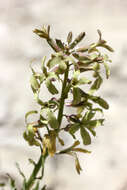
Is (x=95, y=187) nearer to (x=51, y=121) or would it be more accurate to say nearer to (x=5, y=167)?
(x=5, y=167)

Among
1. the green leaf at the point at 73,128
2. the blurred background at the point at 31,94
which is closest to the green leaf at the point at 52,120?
the green leaf at the point at 73,128

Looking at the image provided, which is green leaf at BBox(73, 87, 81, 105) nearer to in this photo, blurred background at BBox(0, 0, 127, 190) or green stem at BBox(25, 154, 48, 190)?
green stem at BBox(25, 154, 48, 190)

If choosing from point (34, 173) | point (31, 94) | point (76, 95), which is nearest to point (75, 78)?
point (76, 95)

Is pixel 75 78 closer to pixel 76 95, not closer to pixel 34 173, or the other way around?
pixel 76 95

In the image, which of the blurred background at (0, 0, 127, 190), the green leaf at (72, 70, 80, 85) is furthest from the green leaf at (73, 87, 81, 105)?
the blurred background at (0, 0, 127, 190)

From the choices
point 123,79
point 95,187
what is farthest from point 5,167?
point 123,79

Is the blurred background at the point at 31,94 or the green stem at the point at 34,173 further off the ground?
the blurred background at the point at 31,94

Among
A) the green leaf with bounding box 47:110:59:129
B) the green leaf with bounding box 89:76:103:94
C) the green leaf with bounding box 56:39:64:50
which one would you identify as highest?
the green leaf with bounding box 56:39:64:50

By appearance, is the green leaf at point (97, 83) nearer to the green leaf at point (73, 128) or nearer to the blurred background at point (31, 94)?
the green leaf at point (73, 128)
